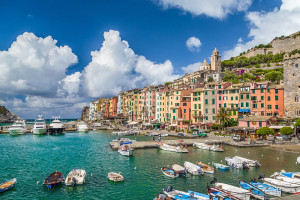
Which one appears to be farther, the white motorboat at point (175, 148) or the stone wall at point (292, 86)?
the stone wall at point (292, 86)

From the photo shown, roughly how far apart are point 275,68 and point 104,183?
124 meters

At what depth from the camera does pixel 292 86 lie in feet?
219

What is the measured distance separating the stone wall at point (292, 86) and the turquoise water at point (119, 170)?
25007 mm

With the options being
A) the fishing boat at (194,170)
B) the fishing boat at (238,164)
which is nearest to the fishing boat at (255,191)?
the fishing boat at (194,170)

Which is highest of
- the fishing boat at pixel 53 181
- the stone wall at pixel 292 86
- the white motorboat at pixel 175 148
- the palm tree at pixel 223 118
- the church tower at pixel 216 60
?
the church tower at pixel 216 60

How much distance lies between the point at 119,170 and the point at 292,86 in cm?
5838

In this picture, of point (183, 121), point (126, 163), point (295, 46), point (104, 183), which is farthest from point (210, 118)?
point (295, 46)

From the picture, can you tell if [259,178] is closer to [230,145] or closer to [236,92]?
[230,145]

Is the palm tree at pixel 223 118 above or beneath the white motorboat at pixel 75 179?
above

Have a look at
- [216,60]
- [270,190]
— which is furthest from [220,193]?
[216,60]

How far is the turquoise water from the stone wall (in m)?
25.0

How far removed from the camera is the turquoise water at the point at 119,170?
83.8ft

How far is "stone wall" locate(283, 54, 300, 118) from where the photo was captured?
216 ft

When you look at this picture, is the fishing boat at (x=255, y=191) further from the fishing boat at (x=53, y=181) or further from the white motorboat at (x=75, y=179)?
the fishing boat at (x=53, y=181)
